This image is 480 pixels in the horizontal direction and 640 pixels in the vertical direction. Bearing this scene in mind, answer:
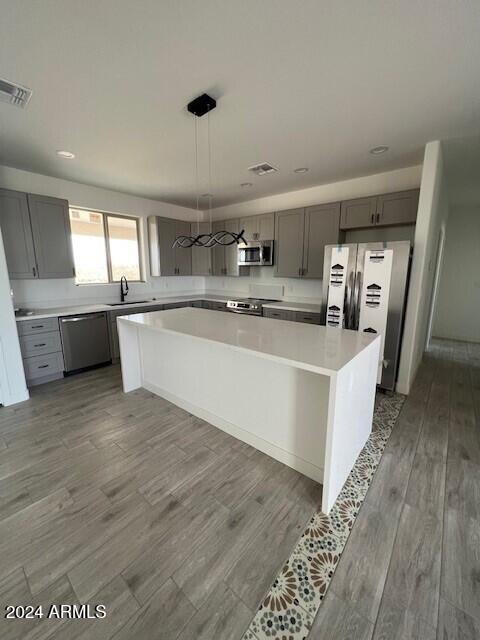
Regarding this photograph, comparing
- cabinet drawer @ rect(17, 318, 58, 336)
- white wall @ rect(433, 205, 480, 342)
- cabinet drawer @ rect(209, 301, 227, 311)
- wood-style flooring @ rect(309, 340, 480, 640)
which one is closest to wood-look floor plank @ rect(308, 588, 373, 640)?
wood-style flooring @ rect(309, 340, 480, 640)

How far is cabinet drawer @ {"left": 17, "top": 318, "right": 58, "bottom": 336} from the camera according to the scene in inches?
125

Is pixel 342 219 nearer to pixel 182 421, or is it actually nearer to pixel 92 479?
pixel 182 421

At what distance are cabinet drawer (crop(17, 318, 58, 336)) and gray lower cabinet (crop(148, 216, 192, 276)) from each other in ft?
6.61

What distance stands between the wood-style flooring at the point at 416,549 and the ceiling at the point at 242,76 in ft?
8.82

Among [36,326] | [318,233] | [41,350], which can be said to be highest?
[318,233]

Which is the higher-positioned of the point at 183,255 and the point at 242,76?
the point at 242,76

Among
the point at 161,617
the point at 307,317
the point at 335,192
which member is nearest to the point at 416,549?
the point at 161,617

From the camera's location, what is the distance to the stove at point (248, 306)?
14.6 ft

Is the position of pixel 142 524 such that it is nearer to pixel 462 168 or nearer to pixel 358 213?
pixel 358 213

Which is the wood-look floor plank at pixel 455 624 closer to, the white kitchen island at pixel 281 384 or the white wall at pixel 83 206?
the white kitchen island at pixel 281 384

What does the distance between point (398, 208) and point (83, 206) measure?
14.5ft

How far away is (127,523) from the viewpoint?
155 cm

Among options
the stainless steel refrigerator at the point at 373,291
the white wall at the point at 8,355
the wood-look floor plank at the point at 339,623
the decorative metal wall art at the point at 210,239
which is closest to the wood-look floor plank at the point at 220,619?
the wood-look floor plank at the point at 339,623

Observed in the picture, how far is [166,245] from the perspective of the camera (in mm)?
4992
